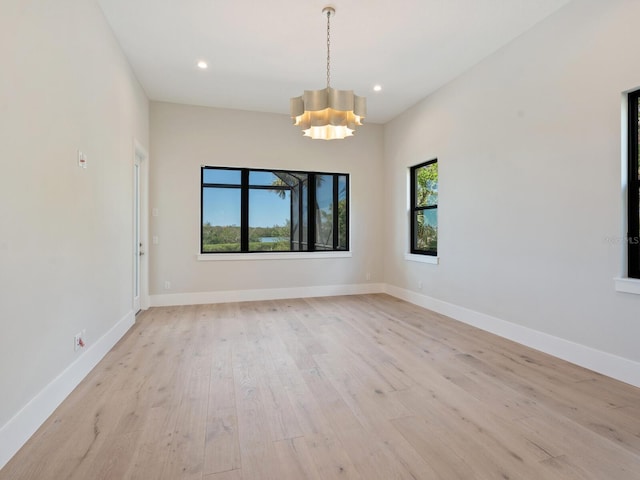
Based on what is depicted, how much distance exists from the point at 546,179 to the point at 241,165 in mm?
4213

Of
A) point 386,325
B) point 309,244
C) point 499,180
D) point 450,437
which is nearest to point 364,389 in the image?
point 450,437

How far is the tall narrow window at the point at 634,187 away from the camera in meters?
2.61

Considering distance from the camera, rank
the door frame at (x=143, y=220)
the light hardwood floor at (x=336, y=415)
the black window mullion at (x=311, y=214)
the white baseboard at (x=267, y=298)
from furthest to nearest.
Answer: the black window mullion at (x=311, y=214)
the door frame at (x=143, y=220)
the white baseboard at (x=267, y=298)
the light hardwood floor at (x=336, y=415)

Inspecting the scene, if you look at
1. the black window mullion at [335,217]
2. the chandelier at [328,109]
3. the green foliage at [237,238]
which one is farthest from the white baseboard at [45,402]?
the black window mullion at [335,217]

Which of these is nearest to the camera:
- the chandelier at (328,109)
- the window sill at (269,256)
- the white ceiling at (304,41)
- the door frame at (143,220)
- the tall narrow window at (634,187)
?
the tall narrow window at (634,187)

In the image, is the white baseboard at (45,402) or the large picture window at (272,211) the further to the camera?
the large picture window at (272,211)

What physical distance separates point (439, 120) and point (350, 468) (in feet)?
14.6

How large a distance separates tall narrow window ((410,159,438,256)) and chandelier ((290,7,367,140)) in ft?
7.65

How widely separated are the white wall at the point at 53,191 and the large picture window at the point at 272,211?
2088 millimetres

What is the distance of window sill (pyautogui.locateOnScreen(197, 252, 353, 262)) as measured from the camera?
17.8ft

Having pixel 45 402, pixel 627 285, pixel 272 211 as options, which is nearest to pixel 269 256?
pixel 272 211

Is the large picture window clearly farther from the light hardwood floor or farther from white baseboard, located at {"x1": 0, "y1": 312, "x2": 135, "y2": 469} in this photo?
white baseboard, located at {"x1": 0, "y1": 312, "x2": 135, "y2": 469}

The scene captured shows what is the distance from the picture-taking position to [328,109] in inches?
116

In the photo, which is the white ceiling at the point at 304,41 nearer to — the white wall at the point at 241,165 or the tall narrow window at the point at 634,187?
the white wall at the point at 241,165
